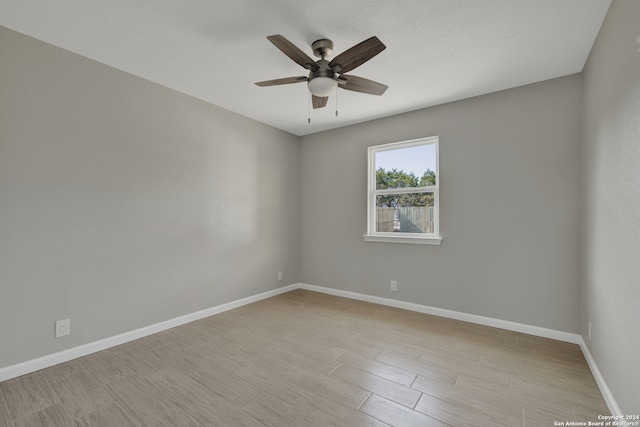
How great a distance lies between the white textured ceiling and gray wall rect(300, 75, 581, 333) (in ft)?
1.14

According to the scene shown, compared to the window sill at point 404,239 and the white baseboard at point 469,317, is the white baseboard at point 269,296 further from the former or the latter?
the window sill at point 404,239

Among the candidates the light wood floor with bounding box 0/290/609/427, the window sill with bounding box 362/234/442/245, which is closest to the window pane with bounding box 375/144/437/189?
Result: the window sill with bounding box 362/234/442/245

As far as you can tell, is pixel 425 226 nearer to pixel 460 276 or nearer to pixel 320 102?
pixel 460 276

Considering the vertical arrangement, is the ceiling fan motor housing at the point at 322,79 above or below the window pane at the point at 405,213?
above

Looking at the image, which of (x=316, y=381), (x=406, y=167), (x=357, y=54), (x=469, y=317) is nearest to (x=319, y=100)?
(x=357, y=54)

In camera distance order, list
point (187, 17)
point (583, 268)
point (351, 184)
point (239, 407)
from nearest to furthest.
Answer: point (239, 407) → point (187, 17) → point (583, 268) → point (351, 184)

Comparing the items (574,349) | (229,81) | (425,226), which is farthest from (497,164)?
(229,81)

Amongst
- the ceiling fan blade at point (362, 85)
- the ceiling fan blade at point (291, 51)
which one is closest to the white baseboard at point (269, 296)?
the ceiling fan blade at point (362, 85)

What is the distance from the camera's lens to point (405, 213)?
3748mm

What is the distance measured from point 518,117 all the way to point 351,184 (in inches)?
82.5

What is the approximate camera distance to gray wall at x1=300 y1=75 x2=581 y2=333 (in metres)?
2.68

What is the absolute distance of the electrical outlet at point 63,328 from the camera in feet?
7.42

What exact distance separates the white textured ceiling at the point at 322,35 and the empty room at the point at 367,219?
0.7 inches

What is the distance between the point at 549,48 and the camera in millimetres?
2258
